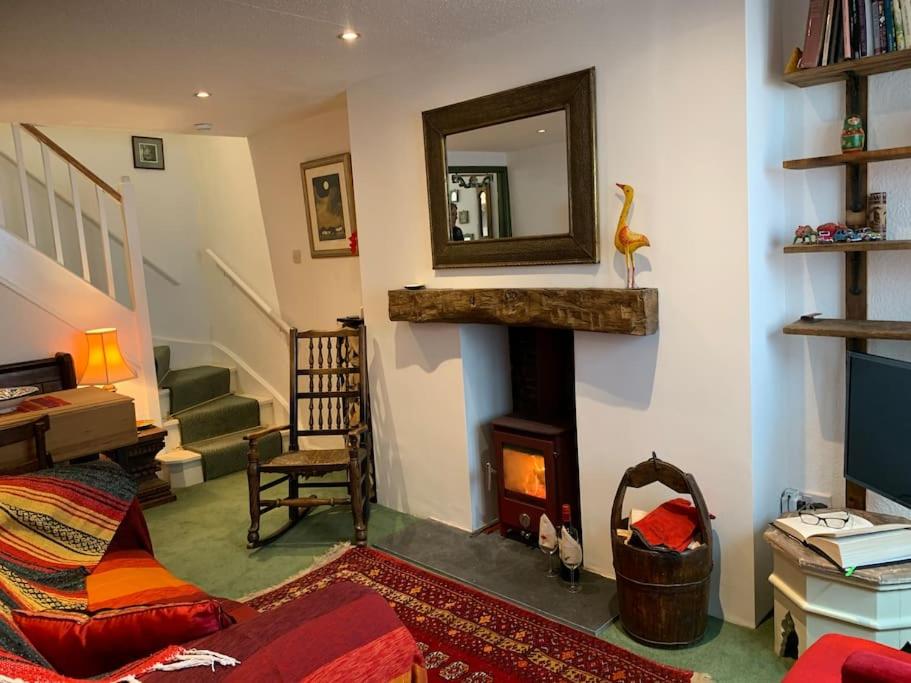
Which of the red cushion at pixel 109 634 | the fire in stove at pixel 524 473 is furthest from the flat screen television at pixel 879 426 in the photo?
the red cushion at pixel 109 634

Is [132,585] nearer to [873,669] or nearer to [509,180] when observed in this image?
[873,669]

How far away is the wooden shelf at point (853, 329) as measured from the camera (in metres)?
2.19

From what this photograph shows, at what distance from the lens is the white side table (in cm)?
201

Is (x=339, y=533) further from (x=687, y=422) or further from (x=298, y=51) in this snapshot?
(x=298, y=51)

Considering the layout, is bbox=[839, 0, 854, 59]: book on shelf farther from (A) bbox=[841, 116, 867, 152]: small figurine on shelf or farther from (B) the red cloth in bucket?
(B) the red cloth in bucket

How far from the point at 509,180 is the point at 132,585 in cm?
209

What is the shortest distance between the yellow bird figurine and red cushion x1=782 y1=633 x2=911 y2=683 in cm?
133

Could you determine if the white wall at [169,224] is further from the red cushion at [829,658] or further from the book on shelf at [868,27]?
the red cushion at [829,658]

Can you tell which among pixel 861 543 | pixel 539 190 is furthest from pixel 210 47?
pixel 861 543

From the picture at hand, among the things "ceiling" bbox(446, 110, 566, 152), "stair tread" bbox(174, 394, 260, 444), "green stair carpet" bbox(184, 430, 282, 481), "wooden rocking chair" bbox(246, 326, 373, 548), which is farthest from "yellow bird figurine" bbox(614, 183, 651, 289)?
"stair tread" bbox(174, 394, 260, 444)

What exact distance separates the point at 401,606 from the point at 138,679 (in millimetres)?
1577

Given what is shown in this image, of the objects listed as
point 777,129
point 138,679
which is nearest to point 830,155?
point 777,129

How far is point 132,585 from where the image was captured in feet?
7.02

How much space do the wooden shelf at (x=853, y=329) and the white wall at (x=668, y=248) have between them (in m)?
0.22
